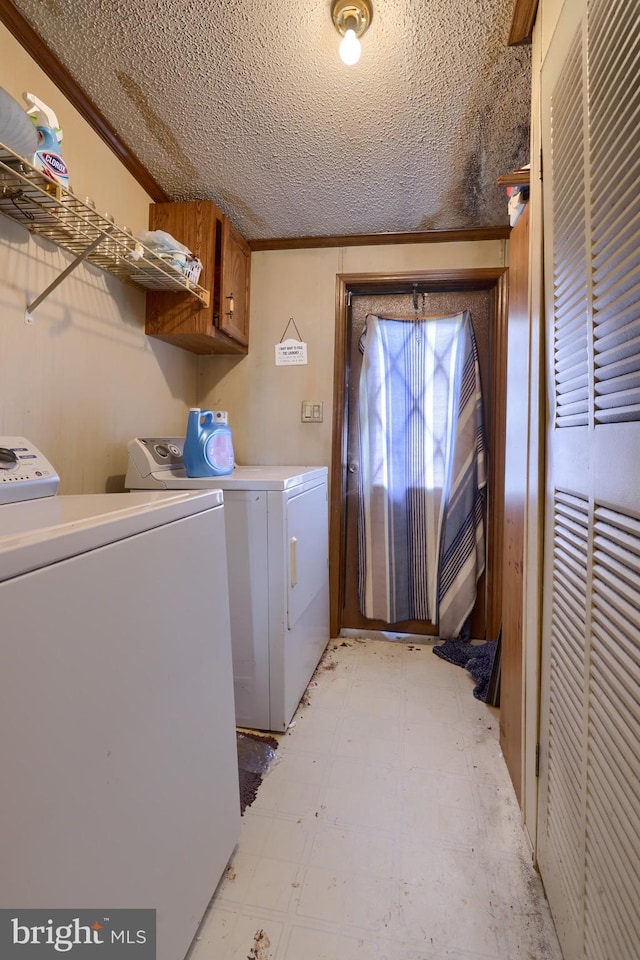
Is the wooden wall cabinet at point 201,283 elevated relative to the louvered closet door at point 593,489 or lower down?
elevated

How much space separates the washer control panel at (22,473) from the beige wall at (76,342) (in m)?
0.17

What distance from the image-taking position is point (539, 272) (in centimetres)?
110

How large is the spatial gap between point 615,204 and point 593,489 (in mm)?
449

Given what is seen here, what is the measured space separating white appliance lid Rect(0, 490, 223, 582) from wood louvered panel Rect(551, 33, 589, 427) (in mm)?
810

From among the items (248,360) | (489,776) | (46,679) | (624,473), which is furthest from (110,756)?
(248,360)

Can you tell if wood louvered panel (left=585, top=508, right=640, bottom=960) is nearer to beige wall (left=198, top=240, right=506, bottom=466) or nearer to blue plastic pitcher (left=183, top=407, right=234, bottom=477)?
blue plastic pitcher (left=183, top=407, right=234, bottom=477)

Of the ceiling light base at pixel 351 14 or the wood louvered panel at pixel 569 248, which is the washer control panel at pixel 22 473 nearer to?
the wood louvered panel at pixel 569 248

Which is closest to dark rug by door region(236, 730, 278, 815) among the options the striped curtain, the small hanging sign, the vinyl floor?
the vinyl floor

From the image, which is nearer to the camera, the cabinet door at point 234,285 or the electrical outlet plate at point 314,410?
the cabinet door at point 234,285

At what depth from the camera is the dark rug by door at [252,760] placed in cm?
135

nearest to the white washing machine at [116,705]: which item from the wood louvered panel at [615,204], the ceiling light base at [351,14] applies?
the wood louvered panel at [615,204]

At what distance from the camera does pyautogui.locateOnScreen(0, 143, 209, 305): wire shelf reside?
1.09 metres

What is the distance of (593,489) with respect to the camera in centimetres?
76

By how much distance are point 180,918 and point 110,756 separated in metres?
0.46
